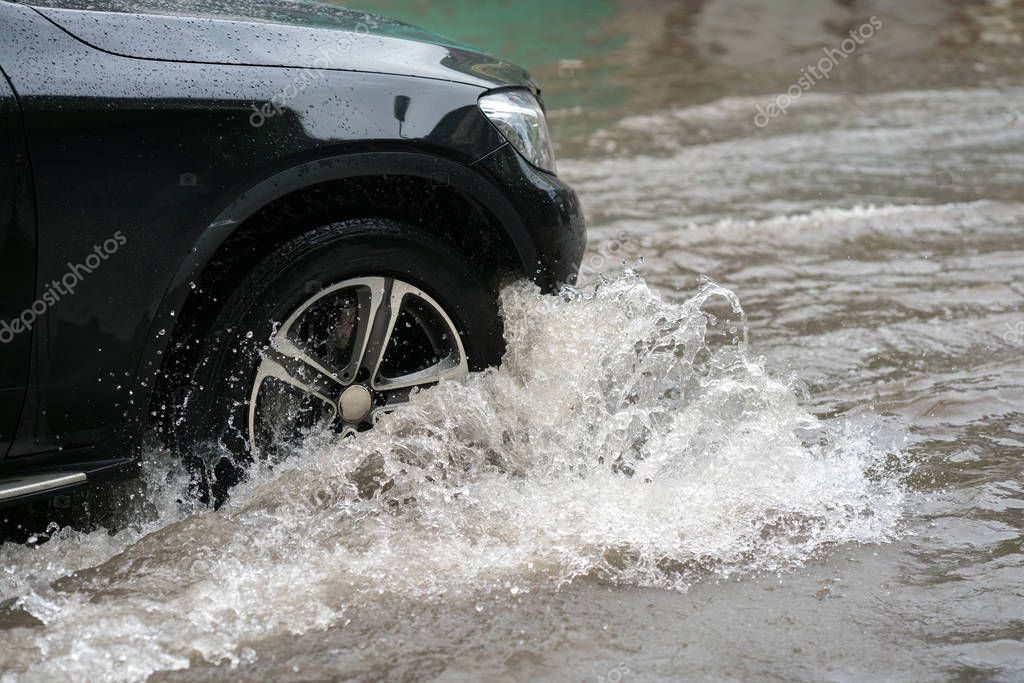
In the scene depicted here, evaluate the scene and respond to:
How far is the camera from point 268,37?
3.11m

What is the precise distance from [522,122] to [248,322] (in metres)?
1.09

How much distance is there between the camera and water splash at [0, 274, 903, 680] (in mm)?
2857

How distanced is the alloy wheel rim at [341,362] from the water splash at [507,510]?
0.07 meters

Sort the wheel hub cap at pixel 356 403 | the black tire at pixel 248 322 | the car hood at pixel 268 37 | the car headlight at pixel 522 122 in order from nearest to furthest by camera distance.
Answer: the car hood at pixel 268 37
the black tire at pixel 248 322
the wheel hub cap at pixel 356 403
the car headlight at pixel 522 122

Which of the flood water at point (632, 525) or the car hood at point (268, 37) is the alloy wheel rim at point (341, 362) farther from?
the car hood at point (268, 37)

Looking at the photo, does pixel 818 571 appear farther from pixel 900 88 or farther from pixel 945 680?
pixel 900 88

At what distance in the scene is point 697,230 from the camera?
687 centimetres

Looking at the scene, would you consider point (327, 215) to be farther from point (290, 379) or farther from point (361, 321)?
point (290, 379)

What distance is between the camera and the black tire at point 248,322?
3121mm

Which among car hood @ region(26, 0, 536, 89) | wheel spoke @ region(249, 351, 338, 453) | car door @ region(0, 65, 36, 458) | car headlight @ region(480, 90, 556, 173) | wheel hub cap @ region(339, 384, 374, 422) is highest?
car hood @ region(26, 0, 536, 89)

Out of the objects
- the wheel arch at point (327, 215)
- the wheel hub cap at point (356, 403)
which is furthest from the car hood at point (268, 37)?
the wheel hub cap at point (356, 403)

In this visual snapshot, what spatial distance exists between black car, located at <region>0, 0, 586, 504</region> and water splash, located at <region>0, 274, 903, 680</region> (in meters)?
0.17

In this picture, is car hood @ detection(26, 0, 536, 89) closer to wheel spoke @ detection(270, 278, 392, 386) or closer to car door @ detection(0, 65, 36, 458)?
car door @ detection(0, 65, 36, 458)

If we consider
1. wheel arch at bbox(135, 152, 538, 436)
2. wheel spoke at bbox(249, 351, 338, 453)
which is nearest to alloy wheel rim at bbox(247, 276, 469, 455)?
wheel spoke at bbox(249, 351, 338, 453)
